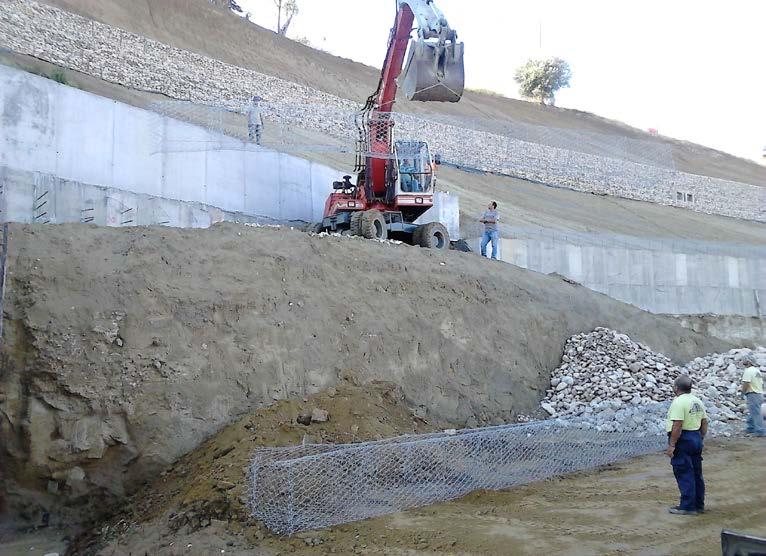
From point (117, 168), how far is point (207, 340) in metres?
5.57

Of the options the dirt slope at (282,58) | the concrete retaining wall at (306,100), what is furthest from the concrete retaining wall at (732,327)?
the dirt slope at (282,58)

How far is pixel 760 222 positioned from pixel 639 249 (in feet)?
75.8

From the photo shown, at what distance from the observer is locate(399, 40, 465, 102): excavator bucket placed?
457 inches

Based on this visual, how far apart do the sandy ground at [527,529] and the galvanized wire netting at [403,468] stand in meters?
0.16

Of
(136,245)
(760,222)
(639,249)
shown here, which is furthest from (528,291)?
(760,222)

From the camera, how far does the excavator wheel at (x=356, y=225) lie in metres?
13.0

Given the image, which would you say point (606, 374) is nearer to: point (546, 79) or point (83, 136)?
point (83, 136)

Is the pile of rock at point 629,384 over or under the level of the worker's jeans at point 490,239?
under

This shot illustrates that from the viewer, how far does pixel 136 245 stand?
329 inches

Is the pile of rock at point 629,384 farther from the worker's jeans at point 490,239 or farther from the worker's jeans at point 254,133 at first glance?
the worker's jeans at point 254,133

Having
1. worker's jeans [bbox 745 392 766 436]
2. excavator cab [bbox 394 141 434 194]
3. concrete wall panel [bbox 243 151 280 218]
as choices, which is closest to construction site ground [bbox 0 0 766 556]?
worker's jeans [bbox 745 392 766 436]

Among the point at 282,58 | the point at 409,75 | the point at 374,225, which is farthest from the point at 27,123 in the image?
the point at 282,58

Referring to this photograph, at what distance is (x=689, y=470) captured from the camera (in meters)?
5.75

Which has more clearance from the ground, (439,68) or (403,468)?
(439,68)
